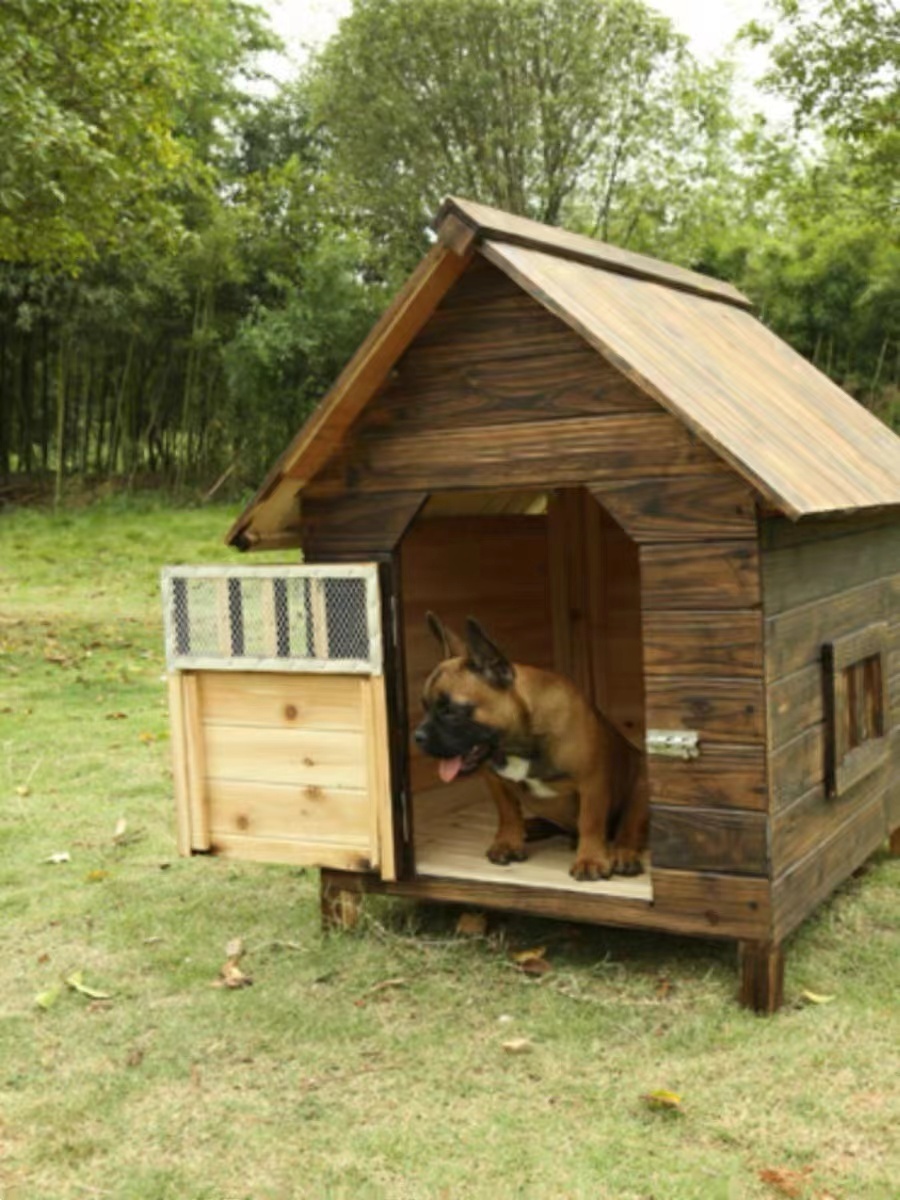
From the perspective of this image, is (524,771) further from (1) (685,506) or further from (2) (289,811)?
(1) (685,506)

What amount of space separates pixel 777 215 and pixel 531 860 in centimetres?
3134

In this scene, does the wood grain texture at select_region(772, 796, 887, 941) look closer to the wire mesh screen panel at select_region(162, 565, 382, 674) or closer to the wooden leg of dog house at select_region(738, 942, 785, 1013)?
the wooden leg of dog house at select_region(738, 942, 785, 1013)

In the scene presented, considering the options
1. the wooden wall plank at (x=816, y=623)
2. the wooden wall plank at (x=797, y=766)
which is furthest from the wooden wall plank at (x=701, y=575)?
the wooden wall plank at (x=797, y=766)

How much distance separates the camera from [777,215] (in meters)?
33.8

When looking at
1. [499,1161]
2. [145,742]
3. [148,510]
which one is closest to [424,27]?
[148,510]

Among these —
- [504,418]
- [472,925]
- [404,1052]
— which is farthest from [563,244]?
[404,1052]

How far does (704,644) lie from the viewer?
178 inches

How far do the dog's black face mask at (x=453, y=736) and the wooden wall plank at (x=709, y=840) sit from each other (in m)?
0.80

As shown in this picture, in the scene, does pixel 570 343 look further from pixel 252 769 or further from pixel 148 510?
pixel 148 510

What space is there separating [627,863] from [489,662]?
0.99 metres

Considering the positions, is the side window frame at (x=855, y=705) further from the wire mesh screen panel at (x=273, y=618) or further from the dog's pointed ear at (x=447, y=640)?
the wire mesh screen panel at (x=273, y=618)

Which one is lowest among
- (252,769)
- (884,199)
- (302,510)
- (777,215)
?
(252,769)

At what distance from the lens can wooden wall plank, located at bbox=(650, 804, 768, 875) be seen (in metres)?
4.48

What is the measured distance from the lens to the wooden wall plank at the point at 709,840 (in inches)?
176
